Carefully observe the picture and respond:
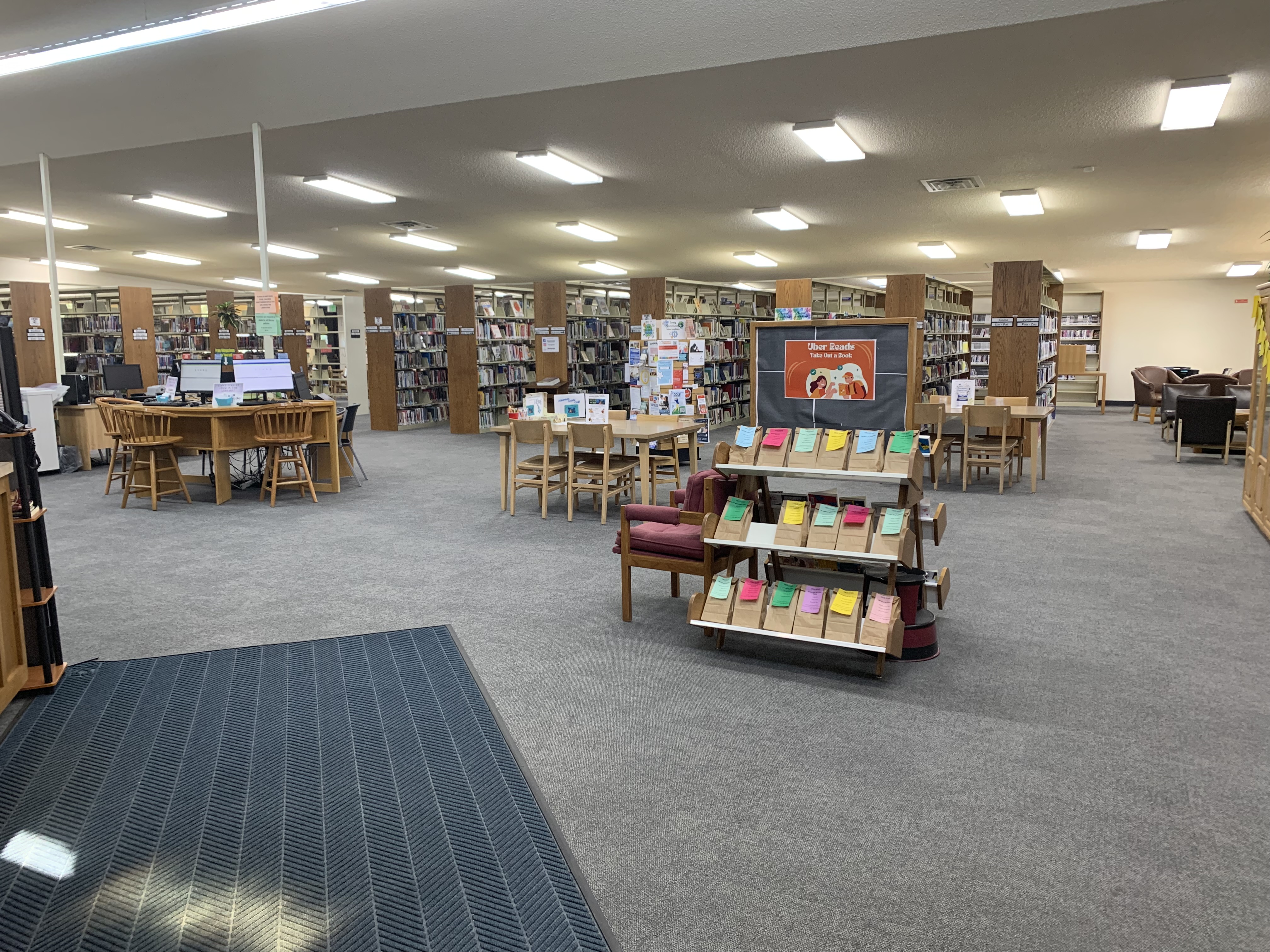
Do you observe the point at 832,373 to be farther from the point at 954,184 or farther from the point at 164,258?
the point at 164,258

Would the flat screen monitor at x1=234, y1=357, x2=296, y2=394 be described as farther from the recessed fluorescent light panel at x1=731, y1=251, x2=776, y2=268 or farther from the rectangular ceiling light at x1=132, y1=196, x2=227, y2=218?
the recessed fluorescent light panel at x1=731, y1=251, x2=776, y2=268

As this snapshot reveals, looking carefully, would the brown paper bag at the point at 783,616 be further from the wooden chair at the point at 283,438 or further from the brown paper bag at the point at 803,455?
the wooden chair at the point at 283,438

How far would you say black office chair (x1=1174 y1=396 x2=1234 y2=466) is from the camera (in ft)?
30.9

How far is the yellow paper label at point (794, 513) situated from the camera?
3.72m

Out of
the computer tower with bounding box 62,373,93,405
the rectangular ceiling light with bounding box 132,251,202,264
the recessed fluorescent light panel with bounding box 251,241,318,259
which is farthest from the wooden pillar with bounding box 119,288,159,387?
the computer tower with bounding box 62,373,93,405

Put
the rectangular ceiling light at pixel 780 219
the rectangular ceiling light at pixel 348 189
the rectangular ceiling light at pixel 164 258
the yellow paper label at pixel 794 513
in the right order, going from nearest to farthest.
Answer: the yellow paper label at pixel 794 513
the rectangular ceiling light at pixel 348 189
the rectangular ceiling light at pixel 780 219
the rectangular ceiling light at pixel 164 258

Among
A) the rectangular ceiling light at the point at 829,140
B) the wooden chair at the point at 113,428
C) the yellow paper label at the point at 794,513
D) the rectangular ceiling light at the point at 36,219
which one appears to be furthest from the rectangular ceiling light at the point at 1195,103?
the rectangular ceiling light at the point at 36,219

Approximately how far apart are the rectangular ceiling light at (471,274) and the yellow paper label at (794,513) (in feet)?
38.5

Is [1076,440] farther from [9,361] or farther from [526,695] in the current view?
[9,361]

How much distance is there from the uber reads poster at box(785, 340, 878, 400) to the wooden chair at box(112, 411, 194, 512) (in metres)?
6.12

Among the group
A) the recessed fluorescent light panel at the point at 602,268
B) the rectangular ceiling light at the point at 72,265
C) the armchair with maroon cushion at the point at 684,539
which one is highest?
the rectangular ceiling light at the point at 72,265

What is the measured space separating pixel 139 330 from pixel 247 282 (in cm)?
624

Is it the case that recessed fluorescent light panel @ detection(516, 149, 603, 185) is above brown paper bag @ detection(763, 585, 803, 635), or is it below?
above

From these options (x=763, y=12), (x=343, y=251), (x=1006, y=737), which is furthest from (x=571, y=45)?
(x=343, y=251)
